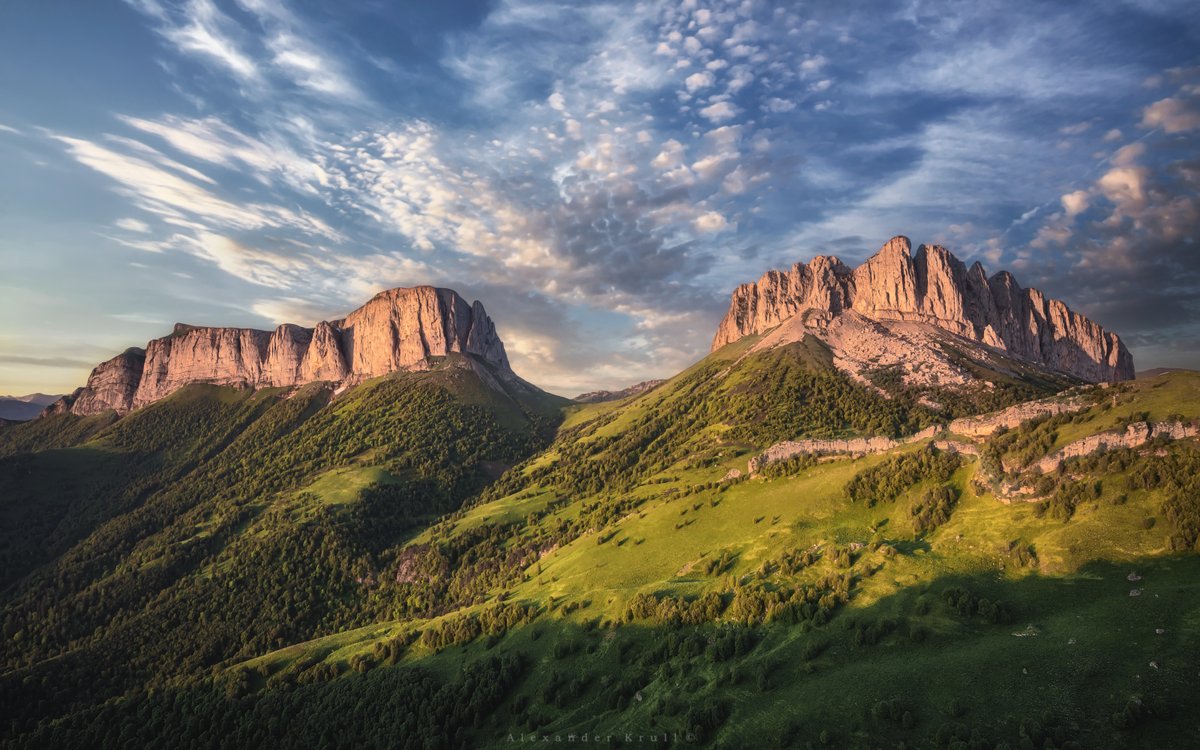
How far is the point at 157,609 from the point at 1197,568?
247m

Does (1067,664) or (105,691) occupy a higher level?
(1067,664)

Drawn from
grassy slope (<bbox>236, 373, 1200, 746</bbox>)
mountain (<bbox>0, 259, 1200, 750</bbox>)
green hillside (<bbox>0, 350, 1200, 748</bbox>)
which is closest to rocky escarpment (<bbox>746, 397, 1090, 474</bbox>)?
mountain (<bbox>0, 259, 1200, 750</bbox>)

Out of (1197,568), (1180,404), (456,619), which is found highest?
(1180,404)

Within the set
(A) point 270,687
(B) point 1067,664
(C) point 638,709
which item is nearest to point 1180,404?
(B) point 1067,664

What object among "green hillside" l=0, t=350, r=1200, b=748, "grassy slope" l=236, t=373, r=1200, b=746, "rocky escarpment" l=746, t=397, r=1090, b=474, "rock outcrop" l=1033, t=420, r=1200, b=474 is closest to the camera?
"grassy slope" l=236, t=373, r=1200, b=746

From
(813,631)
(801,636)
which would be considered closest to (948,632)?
(813,631)

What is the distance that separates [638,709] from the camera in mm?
73250

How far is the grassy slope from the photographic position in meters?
50.1

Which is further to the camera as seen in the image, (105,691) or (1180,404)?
(105,691)

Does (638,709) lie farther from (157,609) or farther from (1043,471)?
(157,609)

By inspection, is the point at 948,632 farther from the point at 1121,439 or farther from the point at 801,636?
the point at 1121,439

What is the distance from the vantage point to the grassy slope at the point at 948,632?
5009 cm

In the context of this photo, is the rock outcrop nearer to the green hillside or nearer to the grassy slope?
the green hillside

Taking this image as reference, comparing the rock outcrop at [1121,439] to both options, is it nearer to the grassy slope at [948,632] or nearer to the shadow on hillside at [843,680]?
the grassy slope at [948,632]
